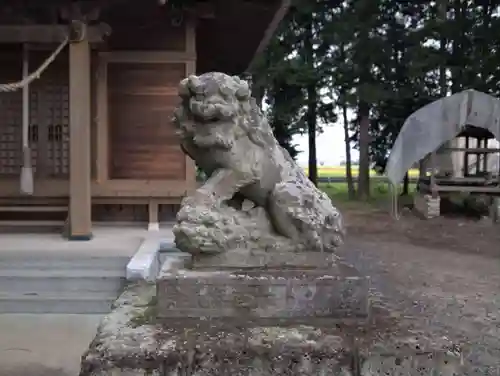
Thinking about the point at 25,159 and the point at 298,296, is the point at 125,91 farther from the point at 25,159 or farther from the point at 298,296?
the point at 298,296

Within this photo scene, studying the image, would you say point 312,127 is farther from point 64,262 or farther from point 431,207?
point 64,262

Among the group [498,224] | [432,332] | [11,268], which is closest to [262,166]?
[432,332]

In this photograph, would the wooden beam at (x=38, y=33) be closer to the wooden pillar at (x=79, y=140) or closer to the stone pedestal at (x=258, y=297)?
the wooden pillar at (x=79, y=140)

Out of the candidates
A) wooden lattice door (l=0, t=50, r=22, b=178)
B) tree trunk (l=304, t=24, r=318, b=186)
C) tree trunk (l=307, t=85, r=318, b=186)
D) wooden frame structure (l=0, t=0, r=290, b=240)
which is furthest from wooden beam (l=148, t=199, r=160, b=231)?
tree trunk (l=304, t=24, r=318, b=186)

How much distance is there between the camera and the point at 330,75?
59.3ft

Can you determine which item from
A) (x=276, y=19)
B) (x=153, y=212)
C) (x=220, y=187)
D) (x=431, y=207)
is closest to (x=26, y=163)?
(x=153, y=212)

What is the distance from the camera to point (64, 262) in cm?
593

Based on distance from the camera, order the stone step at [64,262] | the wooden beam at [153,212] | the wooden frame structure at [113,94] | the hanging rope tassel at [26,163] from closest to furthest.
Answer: the stone step at [64,262], the wooden frame structure at [113,94], the hanging rope tassel at [26,163], the wooden beam at [153,212]

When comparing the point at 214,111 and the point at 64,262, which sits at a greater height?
the point at 214,111

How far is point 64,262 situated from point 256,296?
3.88 meters

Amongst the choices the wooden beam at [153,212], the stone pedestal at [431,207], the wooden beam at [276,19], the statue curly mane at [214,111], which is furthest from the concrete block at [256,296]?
the stone pedestal at [431,207]

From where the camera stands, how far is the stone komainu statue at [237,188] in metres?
2.59

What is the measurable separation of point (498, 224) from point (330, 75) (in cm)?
697

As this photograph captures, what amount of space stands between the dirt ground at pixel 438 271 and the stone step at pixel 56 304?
231cm
